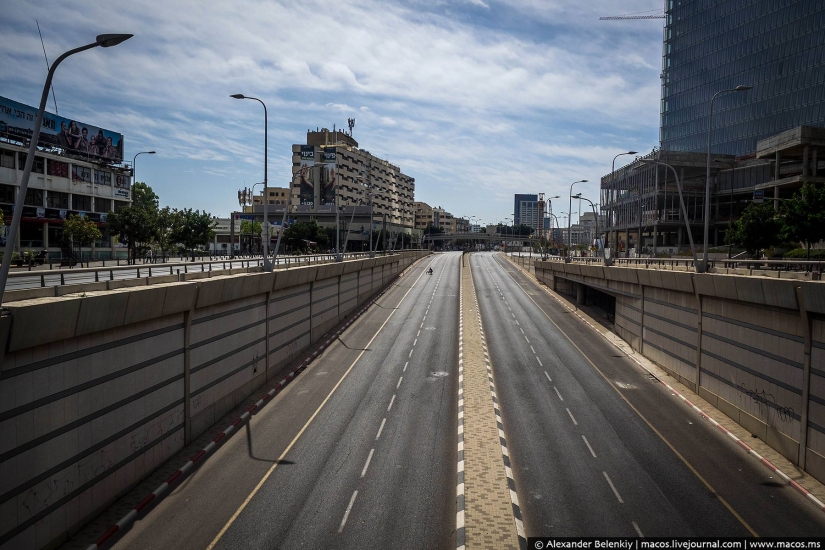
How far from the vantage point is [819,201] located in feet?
135

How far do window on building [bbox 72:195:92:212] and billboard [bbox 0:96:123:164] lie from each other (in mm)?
5497

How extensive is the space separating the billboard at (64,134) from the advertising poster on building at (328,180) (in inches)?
2852

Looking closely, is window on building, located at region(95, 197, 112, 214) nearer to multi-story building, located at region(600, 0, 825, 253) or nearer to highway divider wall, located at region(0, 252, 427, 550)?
highway divider wall, located at region(0, 252, 427, 550)

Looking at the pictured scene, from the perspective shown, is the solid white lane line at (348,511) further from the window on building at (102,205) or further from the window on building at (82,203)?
the window on building at (102,205)

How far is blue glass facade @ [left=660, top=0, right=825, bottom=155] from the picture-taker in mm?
84688

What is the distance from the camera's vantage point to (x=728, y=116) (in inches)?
4016

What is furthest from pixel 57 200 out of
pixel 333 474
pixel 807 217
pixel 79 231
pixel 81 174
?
Answer: pixel 807 217

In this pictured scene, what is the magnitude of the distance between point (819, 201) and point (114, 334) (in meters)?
47.2

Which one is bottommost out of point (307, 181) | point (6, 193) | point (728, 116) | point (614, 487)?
point (614, 487)

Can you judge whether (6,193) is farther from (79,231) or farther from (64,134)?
(64,134)

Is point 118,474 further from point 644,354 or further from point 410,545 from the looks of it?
point 644,354

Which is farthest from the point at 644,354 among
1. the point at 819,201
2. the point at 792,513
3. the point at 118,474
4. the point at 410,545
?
the point at 118,474

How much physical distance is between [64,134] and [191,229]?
64.2 ft

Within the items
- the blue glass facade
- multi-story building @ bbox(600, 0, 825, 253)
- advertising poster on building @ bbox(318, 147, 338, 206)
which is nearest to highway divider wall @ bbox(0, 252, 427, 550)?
multi-story building @ bbox(600, 0, 825, 253)
